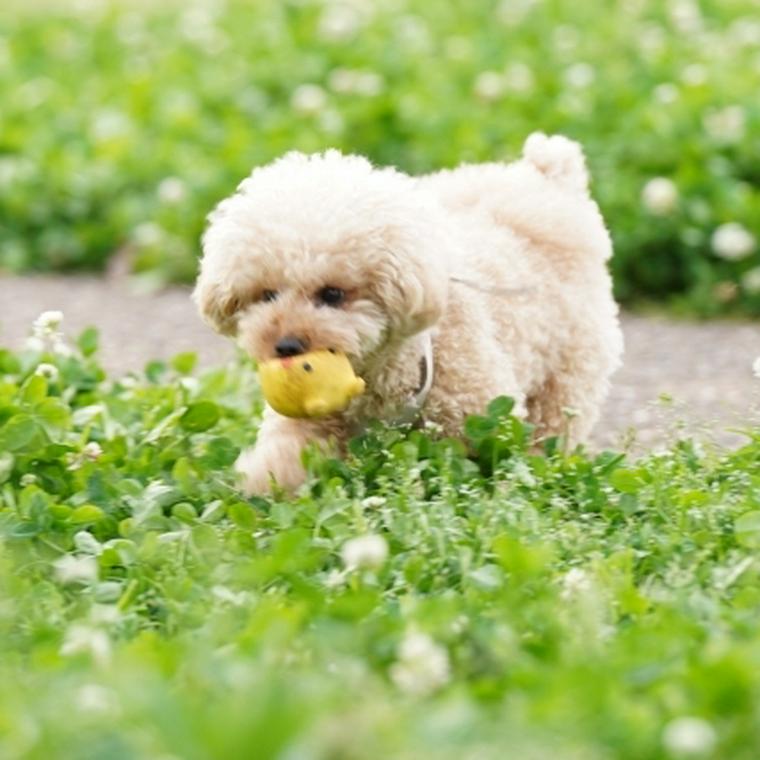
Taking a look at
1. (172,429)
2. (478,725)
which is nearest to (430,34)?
(172,429)

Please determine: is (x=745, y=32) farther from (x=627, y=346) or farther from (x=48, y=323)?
(x=48, y=323)

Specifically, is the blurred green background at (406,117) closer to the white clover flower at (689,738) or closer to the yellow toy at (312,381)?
the yellow toy at (312,381)

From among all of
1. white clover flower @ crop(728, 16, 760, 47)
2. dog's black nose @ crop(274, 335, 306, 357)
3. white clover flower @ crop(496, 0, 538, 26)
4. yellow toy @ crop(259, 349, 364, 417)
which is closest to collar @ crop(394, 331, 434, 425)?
yellow toy @ crop(259, 349, 364, 417)

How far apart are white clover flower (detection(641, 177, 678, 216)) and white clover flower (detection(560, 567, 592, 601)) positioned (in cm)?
338

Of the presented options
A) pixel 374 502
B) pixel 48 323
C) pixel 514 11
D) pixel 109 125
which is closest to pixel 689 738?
pixel 374 502

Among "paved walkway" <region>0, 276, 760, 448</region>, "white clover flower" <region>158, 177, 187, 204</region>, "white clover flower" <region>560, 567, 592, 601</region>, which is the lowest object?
"paved walkway" <region>0, 276, 760, 448</region>

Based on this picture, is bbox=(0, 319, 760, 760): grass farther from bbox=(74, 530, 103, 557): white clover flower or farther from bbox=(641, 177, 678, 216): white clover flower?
bbox=(641, 177, 678, 216): white clover flower

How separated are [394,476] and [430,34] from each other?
5.79 metres

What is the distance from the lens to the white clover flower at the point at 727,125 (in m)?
6.81

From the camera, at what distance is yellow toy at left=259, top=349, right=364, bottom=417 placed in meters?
3.70

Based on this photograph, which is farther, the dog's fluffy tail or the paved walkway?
the paved walkway

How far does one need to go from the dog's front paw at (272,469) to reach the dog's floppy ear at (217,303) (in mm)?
280

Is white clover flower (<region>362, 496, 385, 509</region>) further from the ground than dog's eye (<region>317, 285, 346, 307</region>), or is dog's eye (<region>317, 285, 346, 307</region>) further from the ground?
dog's eye (<region>317, 285, 346, 307</region>)

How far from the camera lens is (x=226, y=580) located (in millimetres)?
3393
